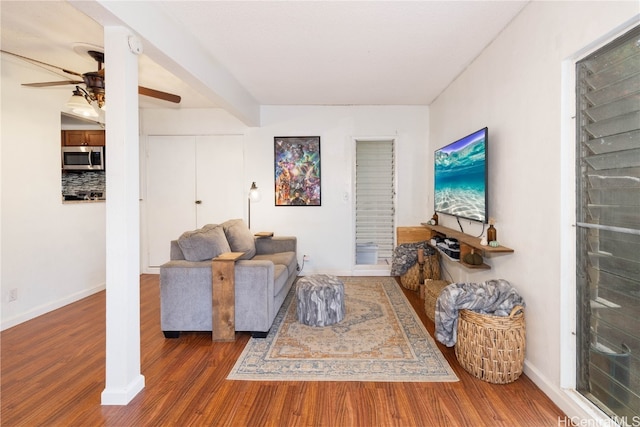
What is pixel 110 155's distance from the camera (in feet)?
6.15

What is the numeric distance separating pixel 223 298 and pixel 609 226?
2.52 m

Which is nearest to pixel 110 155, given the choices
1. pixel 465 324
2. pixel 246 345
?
pixel 246 345

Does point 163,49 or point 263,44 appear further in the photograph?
point 263,44

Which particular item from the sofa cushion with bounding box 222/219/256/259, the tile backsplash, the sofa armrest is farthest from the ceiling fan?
the sofa armrest

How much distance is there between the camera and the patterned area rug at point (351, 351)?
7.09 ft

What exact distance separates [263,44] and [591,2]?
2170 millimetres

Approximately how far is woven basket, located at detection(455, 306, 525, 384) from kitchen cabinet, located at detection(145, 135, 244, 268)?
3564mm

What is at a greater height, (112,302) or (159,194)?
(159,194)

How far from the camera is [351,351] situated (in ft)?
8.11

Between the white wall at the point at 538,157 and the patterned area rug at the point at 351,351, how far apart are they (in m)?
0.68

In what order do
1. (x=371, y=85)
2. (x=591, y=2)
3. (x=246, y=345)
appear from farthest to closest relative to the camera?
(x=371, y=85), (x=246, y=345), (x=591, y=2)

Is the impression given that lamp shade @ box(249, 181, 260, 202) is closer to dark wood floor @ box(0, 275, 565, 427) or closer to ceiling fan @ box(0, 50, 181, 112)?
ceiling fan @ box(0, 50, 181, 112)

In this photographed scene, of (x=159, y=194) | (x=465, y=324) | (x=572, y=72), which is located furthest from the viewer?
(x=159, y=194)

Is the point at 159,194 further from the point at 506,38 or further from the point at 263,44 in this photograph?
the point at 506,38
